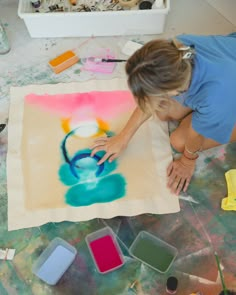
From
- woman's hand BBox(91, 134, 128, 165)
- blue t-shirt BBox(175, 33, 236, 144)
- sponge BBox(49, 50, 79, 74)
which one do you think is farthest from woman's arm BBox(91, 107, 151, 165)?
sponge BBox(49, 50, 79, 74)

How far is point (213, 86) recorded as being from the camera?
1.15 m

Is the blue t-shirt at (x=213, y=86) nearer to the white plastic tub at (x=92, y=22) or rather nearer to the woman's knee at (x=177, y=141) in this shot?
the woman's knee at (x=177, y=141)

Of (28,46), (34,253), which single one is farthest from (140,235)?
(28,46)

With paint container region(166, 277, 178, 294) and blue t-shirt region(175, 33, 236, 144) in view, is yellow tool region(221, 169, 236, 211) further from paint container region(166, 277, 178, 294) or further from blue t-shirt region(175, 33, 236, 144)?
paint container region(166, 277, 178, 294)

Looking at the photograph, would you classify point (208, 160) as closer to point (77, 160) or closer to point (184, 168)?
point (184, 168)

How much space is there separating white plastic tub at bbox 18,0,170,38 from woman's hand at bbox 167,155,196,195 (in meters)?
0.72

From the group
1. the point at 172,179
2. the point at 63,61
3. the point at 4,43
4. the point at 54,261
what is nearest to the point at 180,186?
the point at 172,179

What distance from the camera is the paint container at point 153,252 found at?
126 cm

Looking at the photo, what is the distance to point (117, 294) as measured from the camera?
123 cm

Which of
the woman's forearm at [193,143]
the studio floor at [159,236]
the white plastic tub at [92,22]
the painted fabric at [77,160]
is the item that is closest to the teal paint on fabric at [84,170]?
the painted fabric at [77,160]

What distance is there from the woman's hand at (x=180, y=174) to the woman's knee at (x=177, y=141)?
0.21ft

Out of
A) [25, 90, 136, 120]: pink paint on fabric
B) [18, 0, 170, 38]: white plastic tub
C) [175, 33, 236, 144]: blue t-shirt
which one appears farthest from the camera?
[18, 0, 170, 38]: white plastic tub

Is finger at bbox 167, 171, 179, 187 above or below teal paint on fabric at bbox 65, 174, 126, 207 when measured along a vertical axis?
above

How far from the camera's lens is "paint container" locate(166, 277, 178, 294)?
3.93 ft
